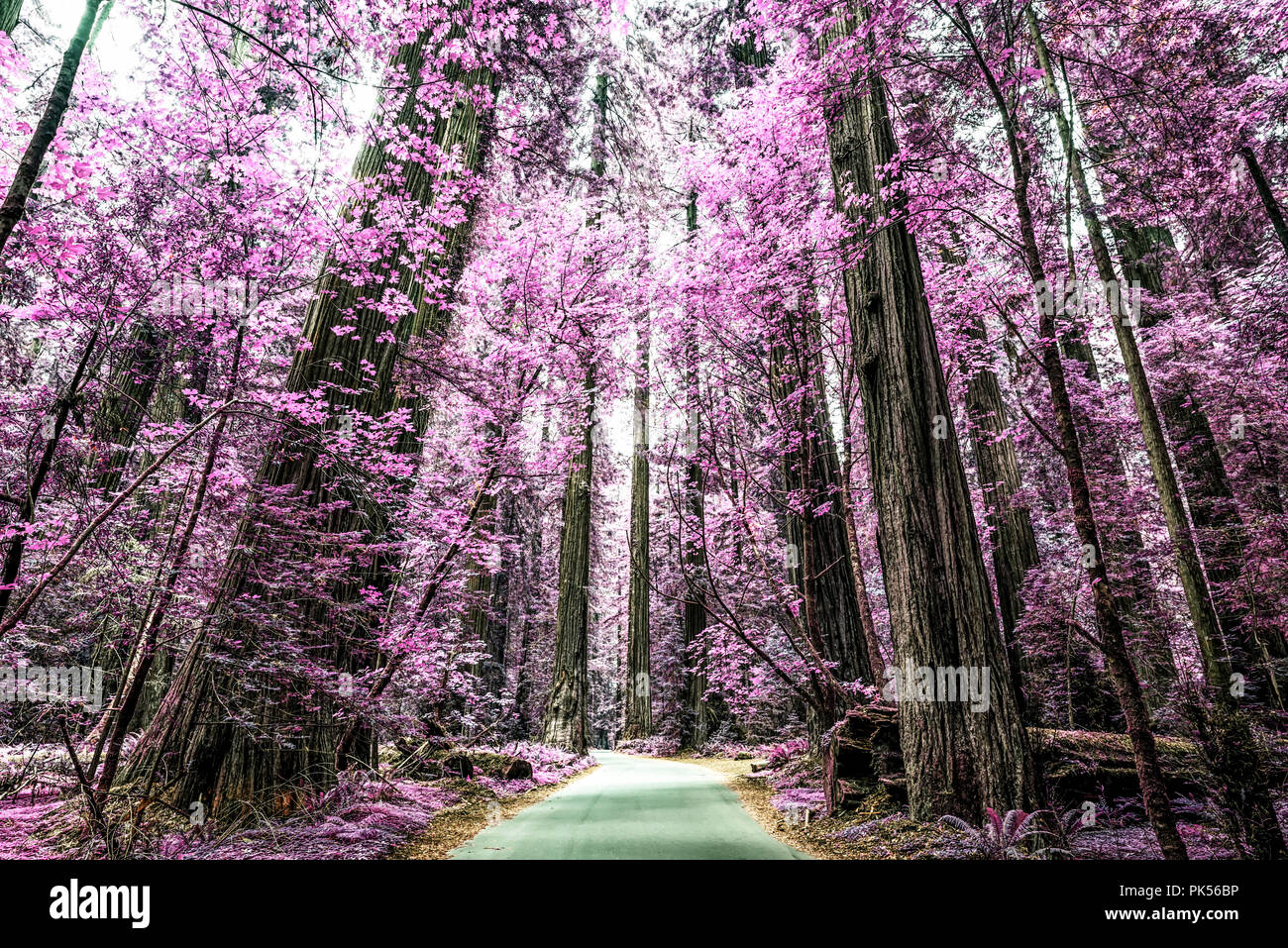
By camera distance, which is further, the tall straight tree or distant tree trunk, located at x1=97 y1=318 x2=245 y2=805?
the tall straight tree

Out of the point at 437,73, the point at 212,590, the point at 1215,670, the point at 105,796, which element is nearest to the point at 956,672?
the point at 1215,670

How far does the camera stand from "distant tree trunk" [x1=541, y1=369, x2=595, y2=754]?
11453mm

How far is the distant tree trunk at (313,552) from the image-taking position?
153 inches

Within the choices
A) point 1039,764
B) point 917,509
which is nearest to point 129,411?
point 917,509

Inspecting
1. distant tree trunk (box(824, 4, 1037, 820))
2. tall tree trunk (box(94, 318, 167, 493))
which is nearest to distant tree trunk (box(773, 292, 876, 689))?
distant tree trunk (box(824, 4, 1037, 820))

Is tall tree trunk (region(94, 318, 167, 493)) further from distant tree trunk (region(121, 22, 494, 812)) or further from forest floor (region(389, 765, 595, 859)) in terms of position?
forest floor (region(389, 765, 595, 859))

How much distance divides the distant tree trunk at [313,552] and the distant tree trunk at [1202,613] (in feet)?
18.7

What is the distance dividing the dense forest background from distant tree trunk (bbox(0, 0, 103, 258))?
0.06 ft

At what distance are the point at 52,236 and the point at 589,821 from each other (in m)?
5.73

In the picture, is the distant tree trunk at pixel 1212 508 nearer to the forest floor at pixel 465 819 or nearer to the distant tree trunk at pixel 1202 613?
the distant tree trunk at pixel 1202 613

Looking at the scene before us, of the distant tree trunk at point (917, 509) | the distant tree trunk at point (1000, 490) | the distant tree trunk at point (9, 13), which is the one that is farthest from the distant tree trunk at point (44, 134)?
the distant tree trunk at point (1000, 490)
